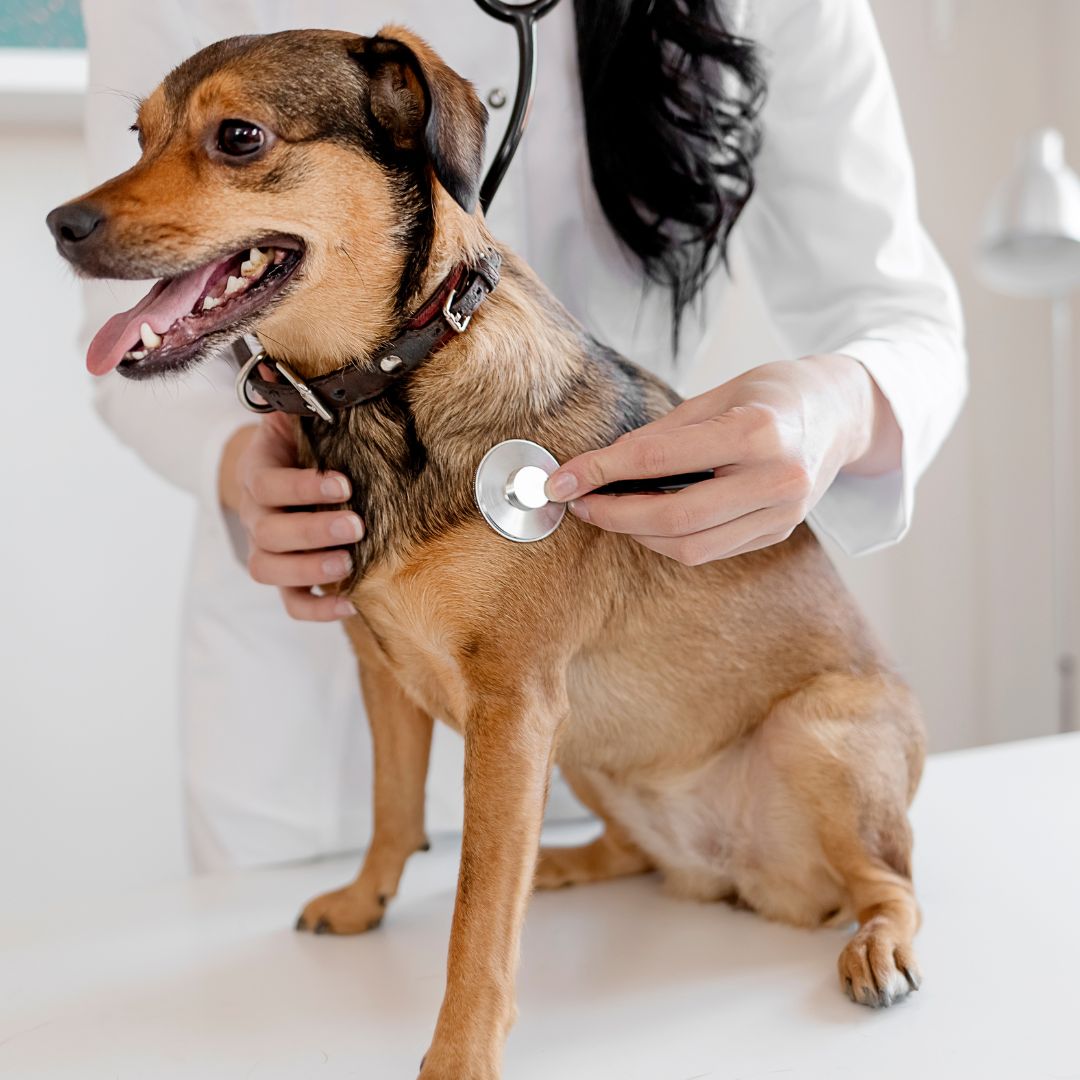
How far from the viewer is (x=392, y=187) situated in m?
0.90

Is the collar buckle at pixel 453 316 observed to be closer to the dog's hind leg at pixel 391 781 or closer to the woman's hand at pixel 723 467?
the woman's hand at pixel 723 467

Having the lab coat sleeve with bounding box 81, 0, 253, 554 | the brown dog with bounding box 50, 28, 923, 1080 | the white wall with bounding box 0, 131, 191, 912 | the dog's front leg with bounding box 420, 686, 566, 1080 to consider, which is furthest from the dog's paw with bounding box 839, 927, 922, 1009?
the white wall with bounding box 0, 131, 191, 912

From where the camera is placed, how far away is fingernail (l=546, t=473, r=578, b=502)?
0.90m

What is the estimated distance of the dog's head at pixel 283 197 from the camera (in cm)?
81

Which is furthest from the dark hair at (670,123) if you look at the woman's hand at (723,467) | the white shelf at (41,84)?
the white shelf at (41,84)

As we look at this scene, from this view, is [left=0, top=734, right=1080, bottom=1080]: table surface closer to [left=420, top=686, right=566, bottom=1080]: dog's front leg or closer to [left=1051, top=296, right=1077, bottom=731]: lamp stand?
[left=420, top=686, right=566, bottom=1080]: dog's front leg

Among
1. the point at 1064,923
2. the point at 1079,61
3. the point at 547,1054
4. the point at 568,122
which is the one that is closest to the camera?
the point at 547,1054

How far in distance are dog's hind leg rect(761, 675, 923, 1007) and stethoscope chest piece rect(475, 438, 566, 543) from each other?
347 mm

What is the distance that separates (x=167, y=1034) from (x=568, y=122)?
960 millimetres

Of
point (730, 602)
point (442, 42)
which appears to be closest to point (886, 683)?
point (730, 602)

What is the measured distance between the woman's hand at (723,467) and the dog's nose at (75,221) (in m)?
0.37

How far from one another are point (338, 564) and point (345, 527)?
0.04 meters

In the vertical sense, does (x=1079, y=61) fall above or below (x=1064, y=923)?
above

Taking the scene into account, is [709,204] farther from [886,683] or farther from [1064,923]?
[1064,923]
